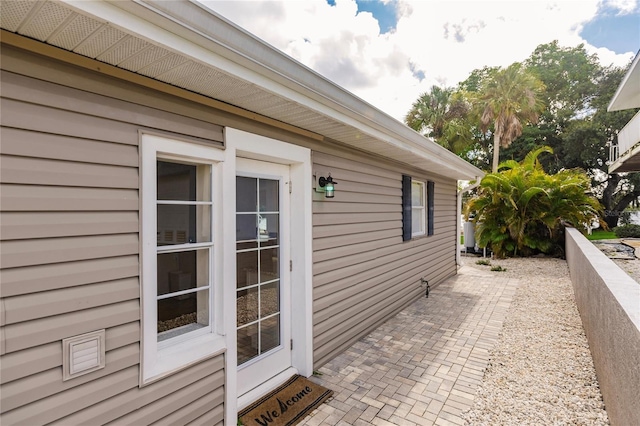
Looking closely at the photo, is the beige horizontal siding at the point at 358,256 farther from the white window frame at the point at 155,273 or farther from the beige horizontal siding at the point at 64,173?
the beige horizontal siding at the point at 64,173

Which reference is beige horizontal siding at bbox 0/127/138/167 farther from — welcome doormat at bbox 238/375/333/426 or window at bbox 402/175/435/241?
window at bbox 402/175/435/241

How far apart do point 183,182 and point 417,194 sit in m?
5.11

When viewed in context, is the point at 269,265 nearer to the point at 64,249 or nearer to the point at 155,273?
the point at 155,273

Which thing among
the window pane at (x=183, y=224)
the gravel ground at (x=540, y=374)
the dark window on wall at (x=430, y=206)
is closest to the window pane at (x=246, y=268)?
the window pane at (x=183, y=224)

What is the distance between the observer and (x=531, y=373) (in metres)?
3.36

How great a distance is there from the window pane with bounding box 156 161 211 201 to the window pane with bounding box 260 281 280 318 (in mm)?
1113

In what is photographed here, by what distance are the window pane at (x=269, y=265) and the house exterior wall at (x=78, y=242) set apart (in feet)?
2.84

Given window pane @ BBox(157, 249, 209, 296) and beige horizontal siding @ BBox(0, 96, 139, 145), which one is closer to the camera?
beige horizontal siding @ BBox(0, 96, 139, 145)

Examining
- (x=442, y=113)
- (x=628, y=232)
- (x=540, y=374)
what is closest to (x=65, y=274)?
(x=540, y=374)

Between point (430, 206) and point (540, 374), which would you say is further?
point (430, 206)

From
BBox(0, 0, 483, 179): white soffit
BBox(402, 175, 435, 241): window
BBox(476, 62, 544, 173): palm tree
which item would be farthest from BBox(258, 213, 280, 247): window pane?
BBox(476, 62, 544, 173): palm tree

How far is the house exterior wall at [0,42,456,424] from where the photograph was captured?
59.5 inches

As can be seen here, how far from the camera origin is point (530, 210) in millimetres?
10086

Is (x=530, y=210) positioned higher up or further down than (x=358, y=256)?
higher up
